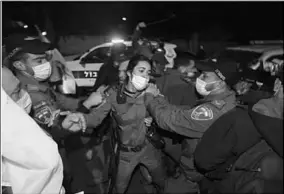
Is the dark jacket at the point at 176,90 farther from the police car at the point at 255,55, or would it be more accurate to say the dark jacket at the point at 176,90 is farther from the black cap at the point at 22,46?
the police car at the point at 255,55

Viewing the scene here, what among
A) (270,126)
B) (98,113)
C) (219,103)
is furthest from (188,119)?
(98,113)

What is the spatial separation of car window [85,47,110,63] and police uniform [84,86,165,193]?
5692 millimetres

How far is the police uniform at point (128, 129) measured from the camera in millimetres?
3516

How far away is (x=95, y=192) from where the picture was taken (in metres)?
4.32

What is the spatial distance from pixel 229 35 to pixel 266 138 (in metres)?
14.0

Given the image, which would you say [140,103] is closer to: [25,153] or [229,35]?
[25,153]

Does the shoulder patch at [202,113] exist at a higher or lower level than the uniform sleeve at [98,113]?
higher

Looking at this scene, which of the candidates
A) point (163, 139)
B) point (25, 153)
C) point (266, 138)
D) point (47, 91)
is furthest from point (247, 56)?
point (25, 153)

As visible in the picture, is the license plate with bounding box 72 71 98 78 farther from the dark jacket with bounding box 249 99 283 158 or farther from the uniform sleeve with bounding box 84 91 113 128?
the dark jacket with bounding box 249 99 283 158

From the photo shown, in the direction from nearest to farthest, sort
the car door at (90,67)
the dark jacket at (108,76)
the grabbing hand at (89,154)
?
the dark jacket at (108,76), the grabbing hand at (89,154), the car door at (90,67)

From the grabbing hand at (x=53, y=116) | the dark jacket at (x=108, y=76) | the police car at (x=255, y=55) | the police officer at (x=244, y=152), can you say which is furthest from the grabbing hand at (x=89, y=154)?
the police car at (x=255, y=55)

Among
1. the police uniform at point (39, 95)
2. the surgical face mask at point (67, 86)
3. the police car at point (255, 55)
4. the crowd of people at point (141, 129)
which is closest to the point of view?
the crowd of people at point (141, 129)

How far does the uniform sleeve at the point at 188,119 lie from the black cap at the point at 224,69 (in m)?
0.44

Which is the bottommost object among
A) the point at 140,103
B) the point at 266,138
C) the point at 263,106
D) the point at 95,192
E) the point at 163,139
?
the point at 95,192
